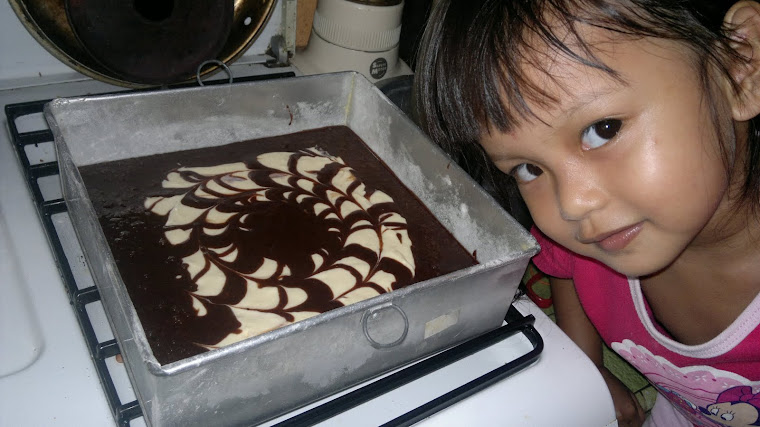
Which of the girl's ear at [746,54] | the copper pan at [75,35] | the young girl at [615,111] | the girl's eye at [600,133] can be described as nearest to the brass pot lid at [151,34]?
the copper pan at [75,35]

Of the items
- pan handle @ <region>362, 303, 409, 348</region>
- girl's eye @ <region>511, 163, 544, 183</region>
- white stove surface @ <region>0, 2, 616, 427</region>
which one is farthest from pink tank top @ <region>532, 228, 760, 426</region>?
pan handle @ <region>362, 303, 409, 348</region>

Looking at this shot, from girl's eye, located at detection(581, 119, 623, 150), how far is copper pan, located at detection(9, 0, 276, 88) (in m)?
0.79

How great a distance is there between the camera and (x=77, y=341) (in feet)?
2.39

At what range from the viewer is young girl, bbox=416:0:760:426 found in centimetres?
65

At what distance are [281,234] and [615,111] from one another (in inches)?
21.2

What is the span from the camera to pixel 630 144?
67 centimetres

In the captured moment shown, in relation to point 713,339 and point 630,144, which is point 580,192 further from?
point 713,339

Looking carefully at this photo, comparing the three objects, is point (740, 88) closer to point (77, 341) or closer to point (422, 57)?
point (422, 57)

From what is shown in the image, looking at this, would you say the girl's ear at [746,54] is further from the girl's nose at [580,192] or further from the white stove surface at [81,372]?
the white stove surface at [81,372]

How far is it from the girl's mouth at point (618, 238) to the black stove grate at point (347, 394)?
152 mm

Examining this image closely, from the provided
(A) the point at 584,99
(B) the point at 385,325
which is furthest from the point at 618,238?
(B) the point at 385,325

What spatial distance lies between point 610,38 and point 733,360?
0.60 m

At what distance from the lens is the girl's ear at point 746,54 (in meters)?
0.68

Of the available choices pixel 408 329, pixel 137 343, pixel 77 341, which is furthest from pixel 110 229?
pixel 408 329
